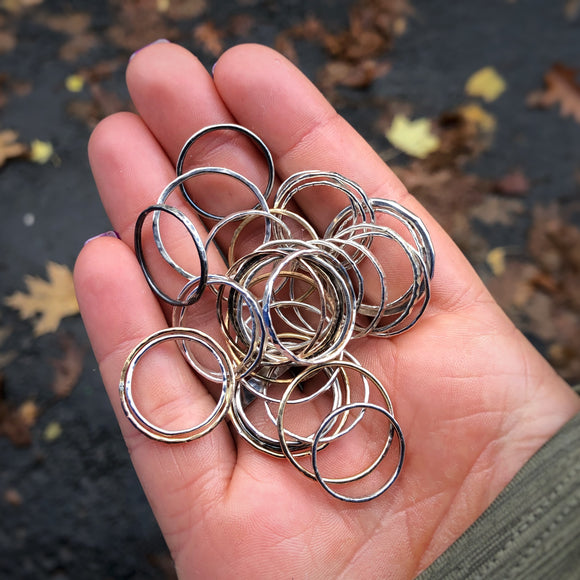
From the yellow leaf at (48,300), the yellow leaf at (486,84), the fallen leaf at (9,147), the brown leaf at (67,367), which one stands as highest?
the fallen leaf at (9,147)

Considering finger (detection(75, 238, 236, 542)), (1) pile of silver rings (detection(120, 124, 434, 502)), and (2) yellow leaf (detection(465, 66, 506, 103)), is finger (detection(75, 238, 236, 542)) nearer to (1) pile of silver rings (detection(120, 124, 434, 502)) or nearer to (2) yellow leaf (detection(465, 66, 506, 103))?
(1) pile of silver rings (detection(120, 124, 434, 502))

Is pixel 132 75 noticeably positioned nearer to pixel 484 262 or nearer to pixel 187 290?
pixel 187 290

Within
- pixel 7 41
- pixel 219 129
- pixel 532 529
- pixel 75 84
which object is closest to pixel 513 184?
pixel 219 129

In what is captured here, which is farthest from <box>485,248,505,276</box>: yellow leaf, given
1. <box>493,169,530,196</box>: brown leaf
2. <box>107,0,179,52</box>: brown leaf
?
<box>107,0,179,52</box>: brown leaf

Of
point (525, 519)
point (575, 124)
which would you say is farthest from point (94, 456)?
point (575, 124)

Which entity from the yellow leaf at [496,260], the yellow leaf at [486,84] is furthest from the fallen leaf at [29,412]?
the yellow leaf at [486,84]

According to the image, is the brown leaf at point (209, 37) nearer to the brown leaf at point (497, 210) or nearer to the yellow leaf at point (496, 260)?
the brown leaf at point (497, 210)
